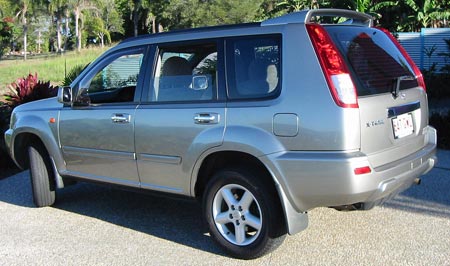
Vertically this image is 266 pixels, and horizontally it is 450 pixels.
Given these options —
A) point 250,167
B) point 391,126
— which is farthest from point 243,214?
A: point 391,126

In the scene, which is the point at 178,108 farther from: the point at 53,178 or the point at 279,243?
the point at 53,178

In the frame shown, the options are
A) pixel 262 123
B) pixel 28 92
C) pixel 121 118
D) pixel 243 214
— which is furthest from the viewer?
pixel 28 92

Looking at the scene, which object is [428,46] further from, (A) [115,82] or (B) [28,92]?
(A) [115,82]

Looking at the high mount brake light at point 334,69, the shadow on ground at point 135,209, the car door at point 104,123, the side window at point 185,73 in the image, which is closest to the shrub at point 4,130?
the shadow on ground at point 135,209

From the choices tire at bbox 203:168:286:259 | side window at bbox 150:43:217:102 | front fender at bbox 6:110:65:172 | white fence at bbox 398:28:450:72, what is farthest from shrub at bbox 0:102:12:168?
white fence at bbox 398:28:450:72

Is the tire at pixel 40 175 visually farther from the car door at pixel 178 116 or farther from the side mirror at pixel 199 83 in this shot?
the side mirror at pixel 199 83

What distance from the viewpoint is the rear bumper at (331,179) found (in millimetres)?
3613

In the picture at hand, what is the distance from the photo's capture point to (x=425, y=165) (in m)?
4.36

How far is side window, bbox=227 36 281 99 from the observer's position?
396 cm

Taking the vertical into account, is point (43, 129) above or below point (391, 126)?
below

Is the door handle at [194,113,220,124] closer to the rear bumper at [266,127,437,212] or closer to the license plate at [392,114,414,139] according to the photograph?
the rear bumper at [266,127,437,212]

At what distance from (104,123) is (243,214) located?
1.70 meters

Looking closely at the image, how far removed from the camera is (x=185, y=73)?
465 cm

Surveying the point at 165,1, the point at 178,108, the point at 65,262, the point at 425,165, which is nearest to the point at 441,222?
the point at 425,165
